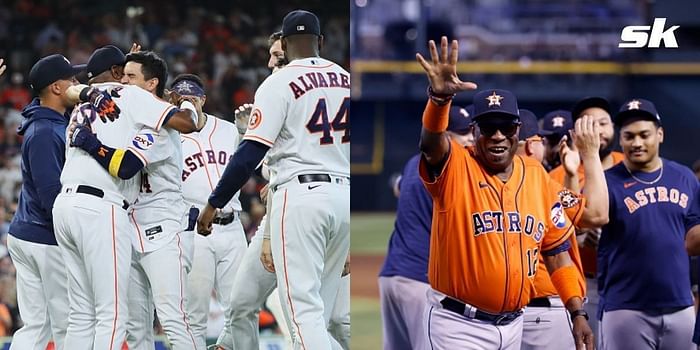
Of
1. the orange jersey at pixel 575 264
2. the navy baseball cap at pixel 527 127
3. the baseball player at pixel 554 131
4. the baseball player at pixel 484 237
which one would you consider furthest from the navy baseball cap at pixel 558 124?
the baseball player at pixel 484 237

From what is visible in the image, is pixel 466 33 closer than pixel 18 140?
No

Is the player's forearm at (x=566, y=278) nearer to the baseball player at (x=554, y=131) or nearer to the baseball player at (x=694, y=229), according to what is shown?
the baseball player at (x=694, y=229)

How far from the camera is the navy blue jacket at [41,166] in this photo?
3951 millimetres

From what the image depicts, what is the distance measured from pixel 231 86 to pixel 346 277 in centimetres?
134

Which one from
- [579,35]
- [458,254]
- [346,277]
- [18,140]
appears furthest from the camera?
[579,35]

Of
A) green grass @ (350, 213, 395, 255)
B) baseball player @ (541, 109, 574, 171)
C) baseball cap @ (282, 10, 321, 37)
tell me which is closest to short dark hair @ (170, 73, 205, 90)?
baseball cap @ (282, 10, 321, 37)

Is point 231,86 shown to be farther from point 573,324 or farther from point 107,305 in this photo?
point 573,324

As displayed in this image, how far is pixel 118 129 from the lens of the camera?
12.4ft

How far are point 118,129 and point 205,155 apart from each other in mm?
469

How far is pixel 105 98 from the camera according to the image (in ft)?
12.4

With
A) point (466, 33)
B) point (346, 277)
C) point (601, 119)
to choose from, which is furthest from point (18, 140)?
point (466, 33)

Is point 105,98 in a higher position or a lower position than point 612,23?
lower

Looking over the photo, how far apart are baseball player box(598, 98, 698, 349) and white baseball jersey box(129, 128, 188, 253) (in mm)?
1816

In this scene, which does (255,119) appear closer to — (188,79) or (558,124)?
(188,79)
